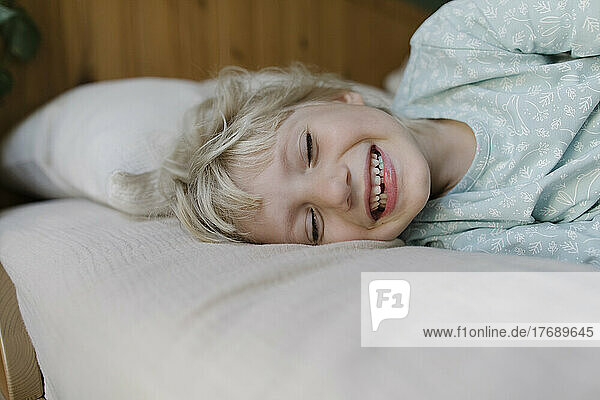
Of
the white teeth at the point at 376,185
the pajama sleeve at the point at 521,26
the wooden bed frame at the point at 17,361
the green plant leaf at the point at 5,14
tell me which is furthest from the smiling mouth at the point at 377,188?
the green plant leaf at the point at 5,14

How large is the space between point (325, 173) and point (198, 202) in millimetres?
208

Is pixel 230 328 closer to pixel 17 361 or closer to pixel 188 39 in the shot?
pixel 17 361

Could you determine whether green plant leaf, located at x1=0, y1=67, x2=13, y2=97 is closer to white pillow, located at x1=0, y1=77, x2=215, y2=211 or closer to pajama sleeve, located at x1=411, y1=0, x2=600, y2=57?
white pillow, located at x1=0, y1=77, x2=215, y2=211

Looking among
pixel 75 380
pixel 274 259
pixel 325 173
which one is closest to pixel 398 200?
pixel 325 173

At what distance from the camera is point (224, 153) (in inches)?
35.9

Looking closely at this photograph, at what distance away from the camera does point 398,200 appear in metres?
0.82

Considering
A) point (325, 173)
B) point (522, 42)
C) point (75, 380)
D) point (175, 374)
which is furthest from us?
point (522, 42)

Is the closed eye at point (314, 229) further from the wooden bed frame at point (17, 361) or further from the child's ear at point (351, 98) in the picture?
the wooden bed frame at point (17, 361)

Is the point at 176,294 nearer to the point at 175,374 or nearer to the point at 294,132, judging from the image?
the point at 175,374

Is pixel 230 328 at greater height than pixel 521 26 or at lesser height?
lesser

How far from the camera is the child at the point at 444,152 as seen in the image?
826mm

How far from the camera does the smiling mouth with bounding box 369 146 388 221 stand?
82cm

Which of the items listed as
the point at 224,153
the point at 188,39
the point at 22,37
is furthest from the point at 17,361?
the point at 188,39

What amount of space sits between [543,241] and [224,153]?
1.61ft
